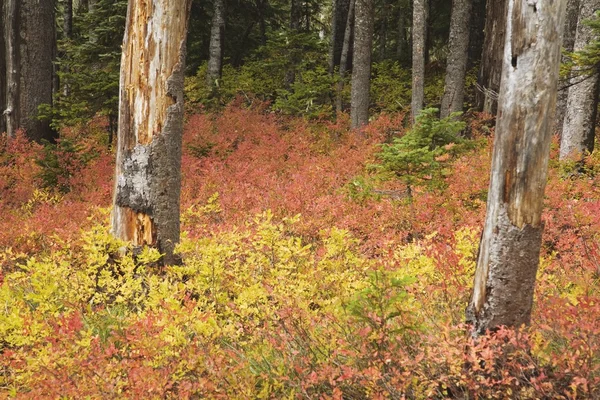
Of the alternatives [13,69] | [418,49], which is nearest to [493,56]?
[418,49]

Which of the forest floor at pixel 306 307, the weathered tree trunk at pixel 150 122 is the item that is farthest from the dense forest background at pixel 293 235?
the weathered tree trunk at pixel 150 122

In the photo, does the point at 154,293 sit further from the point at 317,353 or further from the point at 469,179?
the point at 469,179

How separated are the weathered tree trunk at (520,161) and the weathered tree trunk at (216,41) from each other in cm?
1290

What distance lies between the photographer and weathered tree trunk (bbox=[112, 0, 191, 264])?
5.31 metres

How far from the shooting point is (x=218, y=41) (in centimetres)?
1509

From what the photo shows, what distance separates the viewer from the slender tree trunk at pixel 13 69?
12.0 metres

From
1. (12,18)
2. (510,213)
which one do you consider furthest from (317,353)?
(12,18)

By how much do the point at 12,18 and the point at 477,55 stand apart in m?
14.5

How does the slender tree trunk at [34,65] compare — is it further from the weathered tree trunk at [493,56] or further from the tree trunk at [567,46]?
the tree trunk at [567,46]

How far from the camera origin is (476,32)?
17219mm

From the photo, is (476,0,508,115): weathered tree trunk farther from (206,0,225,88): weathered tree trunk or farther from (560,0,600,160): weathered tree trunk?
A: (206,0,225,88): weathered tree trunk

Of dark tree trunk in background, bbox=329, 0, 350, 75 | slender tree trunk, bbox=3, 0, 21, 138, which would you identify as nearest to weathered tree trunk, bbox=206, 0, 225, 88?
dark tree trunk in background, bbox=329, 0, 350, 75

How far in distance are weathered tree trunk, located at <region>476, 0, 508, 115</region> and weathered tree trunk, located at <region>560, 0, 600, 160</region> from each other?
94.2 inches

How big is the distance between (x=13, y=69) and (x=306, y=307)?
1142 centimetres
